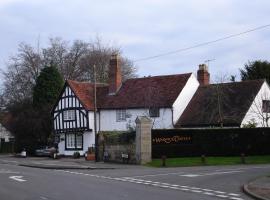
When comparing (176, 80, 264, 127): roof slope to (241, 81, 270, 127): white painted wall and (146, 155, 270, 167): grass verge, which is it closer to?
(241, 81, 270, 127): white painted wall

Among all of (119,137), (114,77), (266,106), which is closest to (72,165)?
(119,137)

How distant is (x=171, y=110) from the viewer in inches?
2087

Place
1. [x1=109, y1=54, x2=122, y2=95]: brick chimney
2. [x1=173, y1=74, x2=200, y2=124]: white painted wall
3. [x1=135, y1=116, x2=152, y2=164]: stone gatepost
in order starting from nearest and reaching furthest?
[x1=135, y1=116, x2=152, y2=164]: stone gatepost
[x1=173, y1=74, x2=200, y2=124]: white painted wall
[x1=109, y1=54, x2=122, y2=95]: brick chimney

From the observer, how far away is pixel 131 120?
2176 inches

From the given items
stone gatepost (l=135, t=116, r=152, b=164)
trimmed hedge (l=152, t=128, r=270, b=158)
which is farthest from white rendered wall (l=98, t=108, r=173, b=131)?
stone gatepost (l=135, t=116, r=152, b=164)

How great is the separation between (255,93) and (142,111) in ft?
36.2

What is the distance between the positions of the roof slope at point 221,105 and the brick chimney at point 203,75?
128 inches

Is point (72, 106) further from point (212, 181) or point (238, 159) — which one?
point (212, 181)

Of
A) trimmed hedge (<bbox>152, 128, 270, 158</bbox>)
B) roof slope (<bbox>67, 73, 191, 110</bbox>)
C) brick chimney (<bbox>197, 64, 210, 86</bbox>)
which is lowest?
trimmed hedge (<bbox>152, 128, 270, 158</bbox>)

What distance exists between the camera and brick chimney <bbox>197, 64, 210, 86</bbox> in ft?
194

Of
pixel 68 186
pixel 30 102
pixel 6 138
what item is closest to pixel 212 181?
pixel 68 186

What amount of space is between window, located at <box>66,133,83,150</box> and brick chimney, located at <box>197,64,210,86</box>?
45.9 feet

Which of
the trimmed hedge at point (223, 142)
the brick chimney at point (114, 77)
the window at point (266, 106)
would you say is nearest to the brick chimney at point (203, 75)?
the window at point (266, 106)

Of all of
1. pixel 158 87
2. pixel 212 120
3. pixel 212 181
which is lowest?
pixel 212 181
